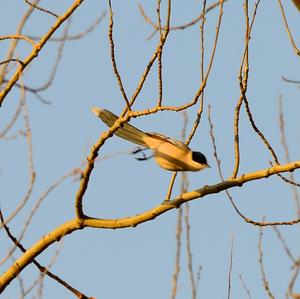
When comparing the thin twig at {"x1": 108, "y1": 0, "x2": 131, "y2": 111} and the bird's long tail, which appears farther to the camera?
the bird's long tail

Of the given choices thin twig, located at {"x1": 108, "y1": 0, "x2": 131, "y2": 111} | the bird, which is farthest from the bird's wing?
thin twig, located at {"x1": 108, "y1": 0, "x2": 131, "y2": 111}

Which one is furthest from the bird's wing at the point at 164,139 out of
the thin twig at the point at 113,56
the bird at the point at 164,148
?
the thin twig at the point at 113,56

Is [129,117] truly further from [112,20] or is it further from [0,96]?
[0,96]

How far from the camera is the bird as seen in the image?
3.69 meters

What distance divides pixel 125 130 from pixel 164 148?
0.23 meters

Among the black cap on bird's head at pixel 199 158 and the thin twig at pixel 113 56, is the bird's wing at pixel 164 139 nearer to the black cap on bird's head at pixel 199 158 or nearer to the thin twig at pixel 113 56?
the black cap on bird's head at pixel 199 158

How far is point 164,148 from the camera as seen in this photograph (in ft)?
12.2

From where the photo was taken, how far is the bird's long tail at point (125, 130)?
3.72 meters

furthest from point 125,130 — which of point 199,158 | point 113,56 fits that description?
point 113,56

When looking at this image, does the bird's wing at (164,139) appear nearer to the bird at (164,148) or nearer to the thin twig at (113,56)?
the bird at (164,148)

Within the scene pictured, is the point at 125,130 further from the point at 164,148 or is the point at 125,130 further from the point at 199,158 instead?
the point at 199,158

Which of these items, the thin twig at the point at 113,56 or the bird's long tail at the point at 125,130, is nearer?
the thin twig at the point at 113,56

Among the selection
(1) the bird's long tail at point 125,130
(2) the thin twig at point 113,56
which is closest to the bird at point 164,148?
(1) the bird's long tail at point 125,130

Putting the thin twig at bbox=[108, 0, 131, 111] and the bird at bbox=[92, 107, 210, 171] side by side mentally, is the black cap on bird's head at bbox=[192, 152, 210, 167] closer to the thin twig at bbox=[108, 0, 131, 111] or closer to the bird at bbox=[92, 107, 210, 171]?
the bird at bbox=[92, 107, 210, 171]
